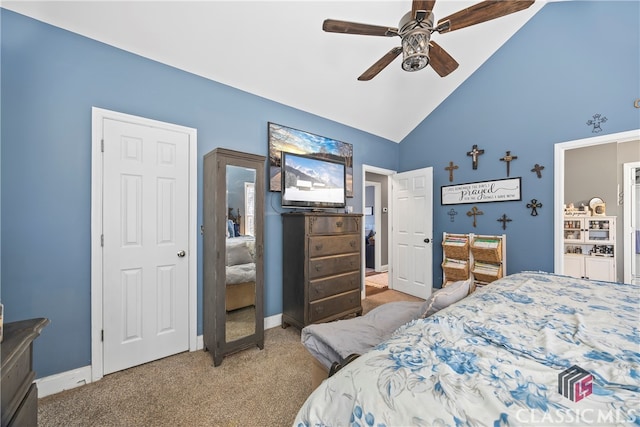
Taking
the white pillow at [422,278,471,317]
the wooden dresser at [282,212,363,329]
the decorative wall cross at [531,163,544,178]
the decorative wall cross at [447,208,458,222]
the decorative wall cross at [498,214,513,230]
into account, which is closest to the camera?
the white pillow at [422,278,471,317]

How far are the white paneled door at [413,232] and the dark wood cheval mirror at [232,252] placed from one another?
257 cm

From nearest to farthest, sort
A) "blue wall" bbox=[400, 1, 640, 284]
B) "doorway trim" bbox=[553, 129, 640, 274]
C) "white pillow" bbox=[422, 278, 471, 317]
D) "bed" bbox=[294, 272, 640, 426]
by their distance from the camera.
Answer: "bed" bbox=[294, 272, 640, 426] → "white pillow" bbox=[422, 278, 471, 317] → "blue wall" bbox=[400, 1, 640, 284] → "doorway trim" bbox=[553, 129, 640, 274]

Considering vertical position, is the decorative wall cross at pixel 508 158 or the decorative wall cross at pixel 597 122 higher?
the decorative wall cross at pixel 597 122

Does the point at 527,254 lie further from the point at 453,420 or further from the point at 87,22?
the point at 87,22

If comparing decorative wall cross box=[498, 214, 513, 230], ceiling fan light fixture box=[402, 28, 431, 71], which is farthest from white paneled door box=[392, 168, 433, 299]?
ceiling fan light fixture box=[402, 28, 431, 71]

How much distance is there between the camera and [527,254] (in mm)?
3035

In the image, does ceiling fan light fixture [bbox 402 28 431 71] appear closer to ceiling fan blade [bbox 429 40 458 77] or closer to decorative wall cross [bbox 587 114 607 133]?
ceiling fan blade [bbox 429 40 458 77]

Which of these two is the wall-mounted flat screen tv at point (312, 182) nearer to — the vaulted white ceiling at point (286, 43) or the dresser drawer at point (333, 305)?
the vaulted white ceiling at point (286, 43)

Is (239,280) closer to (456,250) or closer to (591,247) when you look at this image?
(456,250)

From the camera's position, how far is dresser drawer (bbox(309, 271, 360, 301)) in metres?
2.64

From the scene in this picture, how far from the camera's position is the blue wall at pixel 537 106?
2.50 m

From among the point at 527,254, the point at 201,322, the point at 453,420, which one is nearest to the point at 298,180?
the point at 201,322

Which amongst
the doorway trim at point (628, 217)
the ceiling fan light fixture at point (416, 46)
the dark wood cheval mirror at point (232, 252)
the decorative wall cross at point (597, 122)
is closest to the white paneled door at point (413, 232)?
the decorative wall cross at point (597, 122)

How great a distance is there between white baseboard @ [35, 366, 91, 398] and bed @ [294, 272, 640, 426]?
7.03 ft
